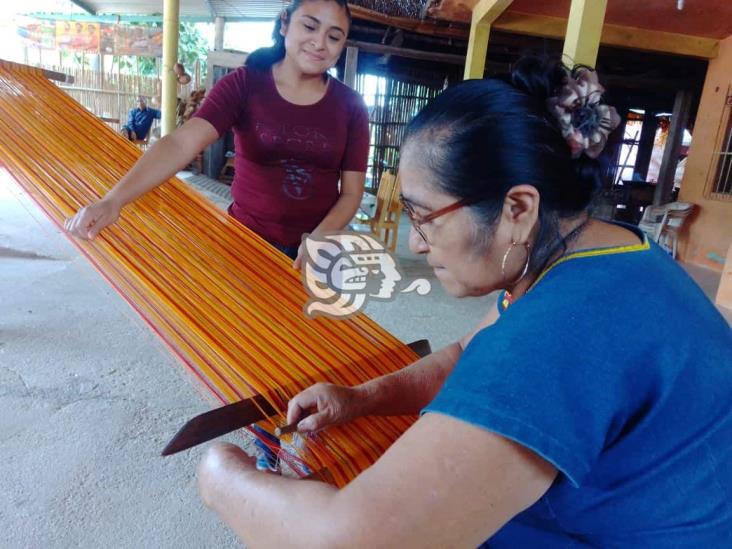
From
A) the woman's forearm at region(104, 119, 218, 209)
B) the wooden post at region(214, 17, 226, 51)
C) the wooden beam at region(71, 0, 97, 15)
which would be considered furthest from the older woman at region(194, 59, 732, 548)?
the wooden beam at region(71, 0, 97, 15)

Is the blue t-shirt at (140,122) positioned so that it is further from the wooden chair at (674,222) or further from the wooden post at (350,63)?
the wooden chair at (674,222)

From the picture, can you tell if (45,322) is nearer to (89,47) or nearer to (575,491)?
(575,491)

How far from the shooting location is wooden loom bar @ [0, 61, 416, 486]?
0.90 metres

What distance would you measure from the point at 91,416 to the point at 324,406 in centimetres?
164

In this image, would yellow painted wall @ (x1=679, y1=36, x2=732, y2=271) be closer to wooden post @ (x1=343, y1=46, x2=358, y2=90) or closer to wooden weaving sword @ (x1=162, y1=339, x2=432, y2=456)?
wooden post @ (x1=343, y1=46, x2=358, y2=90)

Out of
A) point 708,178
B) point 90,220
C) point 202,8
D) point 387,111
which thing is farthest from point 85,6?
point 90,220

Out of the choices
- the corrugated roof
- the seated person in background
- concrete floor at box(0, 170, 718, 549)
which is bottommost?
concrete floor at box(0, 170, 718, 549)

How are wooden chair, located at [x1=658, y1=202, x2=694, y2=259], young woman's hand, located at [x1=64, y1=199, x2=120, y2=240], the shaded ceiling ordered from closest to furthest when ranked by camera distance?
young woman's hand, located at [x1=64, y1=199, x2=120, y2=240] → the shaded ceiling → wooden chair, located at [x1=658, y1=202, x2=694, y2=259]

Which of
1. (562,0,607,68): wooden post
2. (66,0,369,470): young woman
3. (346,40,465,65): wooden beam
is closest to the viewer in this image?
(66,0,369,470): young woman

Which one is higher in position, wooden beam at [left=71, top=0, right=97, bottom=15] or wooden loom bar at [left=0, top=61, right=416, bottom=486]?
wooden beam at [left=71, top=0, right=97, bottom=15]

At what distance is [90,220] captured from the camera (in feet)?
4.10

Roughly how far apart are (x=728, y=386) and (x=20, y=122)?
2008 mm

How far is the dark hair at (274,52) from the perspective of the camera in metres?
1.52

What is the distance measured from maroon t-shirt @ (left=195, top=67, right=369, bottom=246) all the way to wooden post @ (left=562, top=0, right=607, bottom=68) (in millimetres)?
1624
